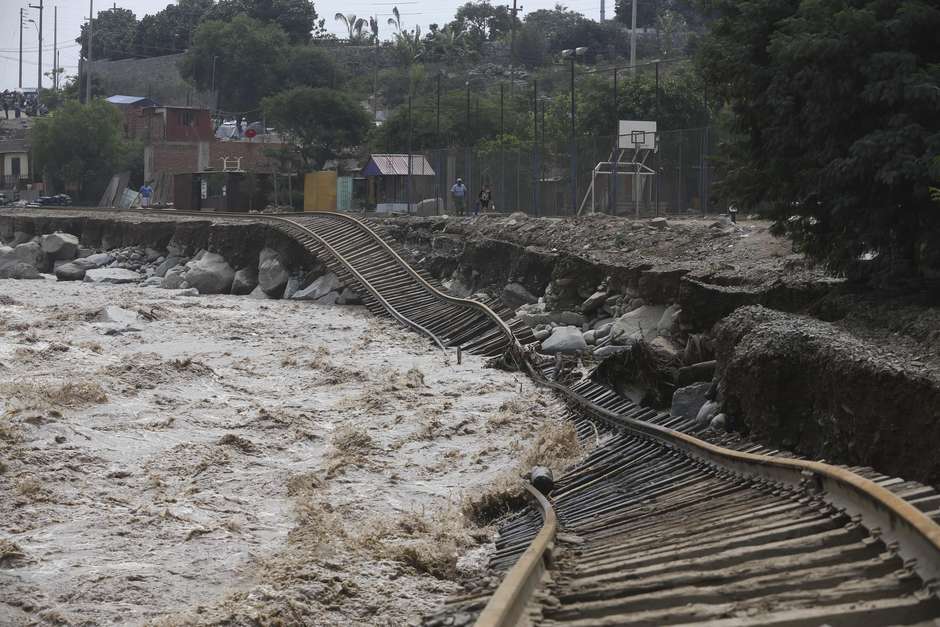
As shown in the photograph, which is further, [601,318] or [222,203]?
[222,203]

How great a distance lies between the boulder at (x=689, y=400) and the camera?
13836mm

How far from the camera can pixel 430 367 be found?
2259cm

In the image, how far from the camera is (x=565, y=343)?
70.0 feet

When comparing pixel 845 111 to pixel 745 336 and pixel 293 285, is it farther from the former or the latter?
pixel 293 285

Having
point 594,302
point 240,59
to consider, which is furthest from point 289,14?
point 594,302

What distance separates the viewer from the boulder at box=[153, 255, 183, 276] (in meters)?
43.4

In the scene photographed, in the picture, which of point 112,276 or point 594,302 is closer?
point 594,302

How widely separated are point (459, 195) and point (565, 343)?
21.1 m

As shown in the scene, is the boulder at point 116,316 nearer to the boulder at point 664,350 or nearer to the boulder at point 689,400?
the boulder at point 664,350

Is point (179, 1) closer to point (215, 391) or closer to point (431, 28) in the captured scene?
point (431, 28)

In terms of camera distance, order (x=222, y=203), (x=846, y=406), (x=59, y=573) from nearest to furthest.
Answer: (x=59, y=573), (x=846, y=406), (x=222, y=203)

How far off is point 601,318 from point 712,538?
15.5 metres

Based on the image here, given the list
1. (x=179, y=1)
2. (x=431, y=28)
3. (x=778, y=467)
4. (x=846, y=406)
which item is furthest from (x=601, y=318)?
(x=179, y=1)

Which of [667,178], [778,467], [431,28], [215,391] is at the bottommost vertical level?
[215,391]
